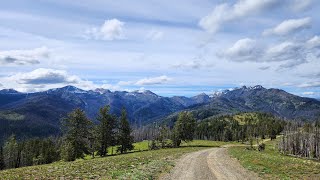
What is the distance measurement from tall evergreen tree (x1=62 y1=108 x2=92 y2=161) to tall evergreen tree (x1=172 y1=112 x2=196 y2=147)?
43.8 m

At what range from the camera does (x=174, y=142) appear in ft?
380

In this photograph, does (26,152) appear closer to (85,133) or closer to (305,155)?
(85,133)

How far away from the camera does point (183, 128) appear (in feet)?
384

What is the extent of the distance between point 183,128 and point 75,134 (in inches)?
1936

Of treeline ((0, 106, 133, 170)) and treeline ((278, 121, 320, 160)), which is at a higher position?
treeline ((0, 106, 133, 170))

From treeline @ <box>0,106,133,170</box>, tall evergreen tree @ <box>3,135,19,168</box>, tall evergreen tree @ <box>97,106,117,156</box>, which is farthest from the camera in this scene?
tall evergreen tree @ <box>3,135,19,168</box>

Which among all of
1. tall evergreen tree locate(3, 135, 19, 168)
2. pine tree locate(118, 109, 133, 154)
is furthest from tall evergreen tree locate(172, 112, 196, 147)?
tall evergreen tree locate(3, 135, 19, 168)

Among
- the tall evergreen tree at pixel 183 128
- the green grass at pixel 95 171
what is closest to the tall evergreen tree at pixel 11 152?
the tall evergreen tree at pixel 183 128

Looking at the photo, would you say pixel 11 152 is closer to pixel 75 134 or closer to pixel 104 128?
pixel 104 128

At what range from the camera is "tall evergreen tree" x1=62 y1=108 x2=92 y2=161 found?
251 ft

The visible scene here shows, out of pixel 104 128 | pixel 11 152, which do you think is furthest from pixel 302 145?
pixel 11 152

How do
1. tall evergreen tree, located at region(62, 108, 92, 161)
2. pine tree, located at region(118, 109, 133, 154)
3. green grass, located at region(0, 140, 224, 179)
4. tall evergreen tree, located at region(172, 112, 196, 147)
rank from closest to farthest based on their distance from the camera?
green grass, located at region(0, 140, 224, 179), tall evergreen tree, located at region(62, 108, 92, 161), pine tree, located at region(118, 109, 133, 154), tall evergreen tree, located at region(172, 112, 196, 147)

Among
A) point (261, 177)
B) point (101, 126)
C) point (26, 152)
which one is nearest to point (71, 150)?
point (101, 126)

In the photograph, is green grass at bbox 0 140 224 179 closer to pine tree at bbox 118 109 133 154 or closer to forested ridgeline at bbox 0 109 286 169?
forested ridgeline at bbox 0 109 286 169
